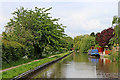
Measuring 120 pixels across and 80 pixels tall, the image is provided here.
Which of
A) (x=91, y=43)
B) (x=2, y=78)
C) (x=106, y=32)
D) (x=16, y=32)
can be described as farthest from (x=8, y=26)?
(x=91, y=43)

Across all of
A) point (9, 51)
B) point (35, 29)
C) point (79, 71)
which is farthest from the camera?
point (35, 29)

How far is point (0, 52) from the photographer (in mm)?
14656

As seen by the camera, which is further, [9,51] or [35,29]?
[35,29]

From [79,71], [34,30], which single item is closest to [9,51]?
[79,71]

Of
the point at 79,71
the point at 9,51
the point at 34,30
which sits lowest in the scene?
the point at 79,71

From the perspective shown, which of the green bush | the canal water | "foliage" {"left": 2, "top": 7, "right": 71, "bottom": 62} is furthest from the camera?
"foliage" {"left": 2, "top": 7, "right": 71, "bottom": 62}

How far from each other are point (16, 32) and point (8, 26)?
3350 millimetres

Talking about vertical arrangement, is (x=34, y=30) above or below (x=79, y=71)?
above

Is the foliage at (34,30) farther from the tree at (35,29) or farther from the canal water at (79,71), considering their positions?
the canal water at (79,71)

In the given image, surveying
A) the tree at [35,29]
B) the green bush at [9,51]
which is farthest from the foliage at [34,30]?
the green bush at [9,51]

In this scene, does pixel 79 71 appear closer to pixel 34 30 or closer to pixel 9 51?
pixel 9 51

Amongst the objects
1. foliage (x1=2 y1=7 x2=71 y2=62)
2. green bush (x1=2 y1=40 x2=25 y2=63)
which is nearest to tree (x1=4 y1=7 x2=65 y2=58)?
foliage (x1=2 y1=7 x2=71 y2=62)

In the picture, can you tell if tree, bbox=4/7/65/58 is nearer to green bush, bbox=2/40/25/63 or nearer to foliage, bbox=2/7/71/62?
foliage, bbox=2/7/71/62

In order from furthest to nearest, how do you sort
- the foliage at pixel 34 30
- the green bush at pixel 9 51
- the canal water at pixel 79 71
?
the foliage at pixel 34 30, the green bush at pixel 9 51, the canal water at pixel 79 71
